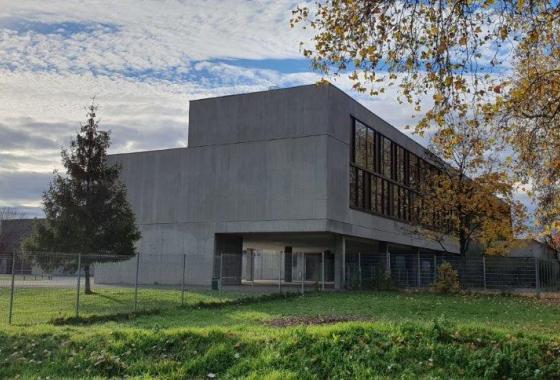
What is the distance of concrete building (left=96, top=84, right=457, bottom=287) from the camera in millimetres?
35562

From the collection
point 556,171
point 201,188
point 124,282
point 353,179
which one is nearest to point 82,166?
point 201,188

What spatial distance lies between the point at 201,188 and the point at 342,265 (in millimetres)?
10817

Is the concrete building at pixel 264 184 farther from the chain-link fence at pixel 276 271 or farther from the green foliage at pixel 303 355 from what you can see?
the green foliage at pixel 303 355

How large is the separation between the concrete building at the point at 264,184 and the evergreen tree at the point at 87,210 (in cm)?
413

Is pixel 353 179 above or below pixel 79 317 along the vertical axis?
above

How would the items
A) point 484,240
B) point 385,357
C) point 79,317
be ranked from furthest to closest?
1. point 484,240
2. point 79,317
3. point 385,357

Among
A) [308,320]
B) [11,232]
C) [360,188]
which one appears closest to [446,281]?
[360,188]

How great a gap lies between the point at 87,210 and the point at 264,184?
11.8 meters

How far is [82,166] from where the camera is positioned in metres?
30.0

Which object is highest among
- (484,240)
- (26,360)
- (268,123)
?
(268,123)

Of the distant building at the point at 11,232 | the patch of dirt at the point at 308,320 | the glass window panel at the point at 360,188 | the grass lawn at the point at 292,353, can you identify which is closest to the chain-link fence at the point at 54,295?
the grass lawn at the point at 292,353

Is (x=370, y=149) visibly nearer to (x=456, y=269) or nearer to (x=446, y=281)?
(x=456, y=269)

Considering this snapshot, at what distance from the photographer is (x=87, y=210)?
28.8m

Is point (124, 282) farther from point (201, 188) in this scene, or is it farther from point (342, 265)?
point (342, 265)
